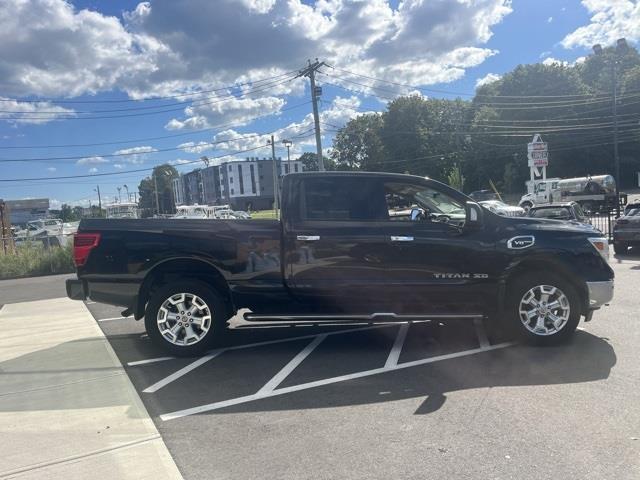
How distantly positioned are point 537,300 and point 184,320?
13.1 feet

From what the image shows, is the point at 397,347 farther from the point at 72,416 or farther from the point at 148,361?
the point at 72,416

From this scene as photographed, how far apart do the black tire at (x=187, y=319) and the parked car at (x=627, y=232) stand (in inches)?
487

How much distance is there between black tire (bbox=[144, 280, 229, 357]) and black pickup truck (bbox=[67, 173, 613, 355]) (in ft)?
0.04

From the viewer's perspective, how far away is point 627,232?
13820 millimetres

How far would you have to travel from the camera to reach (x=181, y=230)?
5828mm

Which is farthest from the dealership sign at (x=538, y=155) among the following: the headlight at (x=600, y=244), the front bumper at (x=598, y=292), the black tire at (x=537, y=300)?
the black tire at (x=537, y=300)

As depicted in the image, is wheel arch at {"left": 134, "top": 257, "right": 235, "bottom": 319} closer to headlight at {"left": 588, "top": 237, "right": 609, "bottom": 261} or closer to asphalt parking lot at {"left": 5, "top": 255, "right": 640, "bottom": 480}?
asphalt parking lot at {"left": 5, "top": 255, "right": 640, "bottom": 480}

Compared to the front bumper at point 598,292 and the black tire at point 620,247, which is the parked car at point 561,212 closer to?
the black tire at point 620,247

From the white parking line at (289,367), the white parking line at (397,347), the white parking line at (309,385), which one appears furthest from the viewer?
the white parking line at (397,347)

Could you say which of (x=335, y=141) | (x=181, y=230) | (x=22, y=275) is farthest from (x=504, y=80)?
(x=181, y=230)

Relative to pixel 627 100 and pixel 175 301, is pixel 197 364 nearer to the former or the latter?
pixel 175 301

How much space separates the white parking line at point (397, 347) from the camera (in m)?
5.36

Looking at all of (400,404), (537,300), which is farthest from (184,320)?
(537,300)

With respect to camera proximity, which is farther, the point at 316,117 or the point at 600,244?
the point at 316,117
